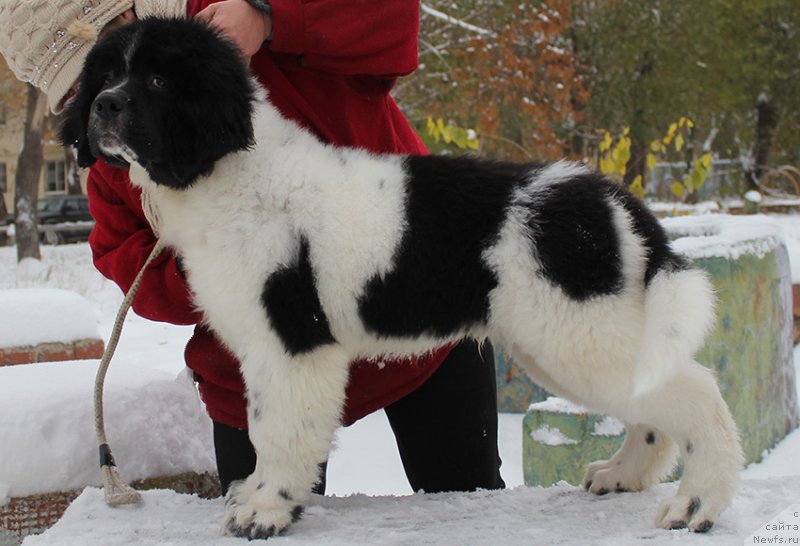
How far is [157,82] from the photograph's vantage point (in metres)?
2.25

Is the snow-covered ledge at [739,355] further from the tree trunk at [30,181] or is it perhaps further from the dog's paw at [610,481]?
the tree trunk at [30,181]

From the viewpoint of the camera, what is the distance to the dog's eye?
7.37ft

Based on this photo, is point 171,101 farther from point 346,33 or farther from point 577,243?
point 577,243

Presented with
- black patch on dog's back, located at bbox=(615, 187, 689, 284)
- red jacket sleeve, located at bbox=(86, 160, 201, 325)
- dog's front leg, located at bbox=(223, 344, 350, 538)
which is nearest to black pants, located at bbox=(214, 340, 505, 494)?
red jacket sleeve, located at bbox=(86, 160, 201, 325)

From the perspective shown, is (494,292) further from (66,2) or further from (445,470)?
(66,2)

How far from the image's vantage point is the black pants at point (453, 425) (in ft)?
9.70

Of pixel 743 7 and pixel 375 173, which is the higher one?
pixel 743 7

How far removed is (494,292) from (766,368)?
4292 mm

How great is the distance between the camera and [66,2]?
8.41ft

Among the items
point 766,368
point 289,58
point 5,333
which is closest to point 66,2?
point 289,58

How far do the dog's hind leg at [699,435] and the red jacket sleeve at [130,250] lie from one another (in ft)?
4.53

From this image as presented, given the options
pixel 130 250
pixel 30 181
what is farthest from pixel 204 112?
pixel 30 181

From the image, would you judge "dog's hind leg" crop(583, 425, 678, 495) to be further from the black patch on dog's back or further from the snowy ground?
the black patch on dog's back

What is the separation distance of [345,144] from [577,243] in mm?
880
